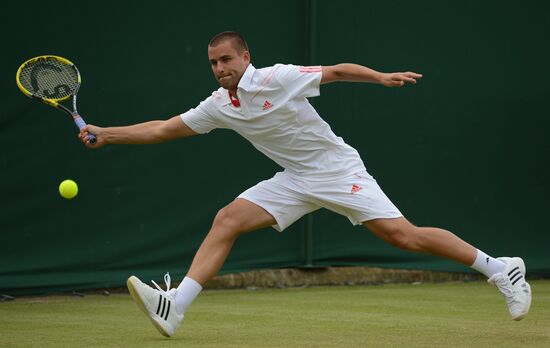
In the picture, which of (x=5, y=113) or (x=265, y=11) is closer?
(x=5, y=113)

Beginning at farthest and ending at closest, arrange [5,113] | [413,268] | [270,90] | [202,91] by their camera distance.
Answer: [413,268] < [202,91] < [5,113] < [270,90]

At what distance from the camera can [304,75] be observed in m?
5.29

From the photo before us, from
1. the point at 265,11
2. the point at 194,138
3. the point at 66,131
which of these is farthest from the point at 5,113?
the point at 265,11

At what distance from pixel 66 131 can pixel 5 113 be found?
42 cm

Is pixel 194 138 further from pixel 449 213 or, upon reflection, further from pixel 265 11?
pixel 449 213

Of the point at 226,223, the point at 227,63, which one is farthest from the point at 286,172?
the point at 227,63

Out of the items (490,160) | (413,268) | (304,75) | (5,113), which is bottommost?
(413,268)

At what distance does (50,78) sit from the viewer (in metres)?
6.02

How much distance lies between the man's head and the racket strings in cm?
106

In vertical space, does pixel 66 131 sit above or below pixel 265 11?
below

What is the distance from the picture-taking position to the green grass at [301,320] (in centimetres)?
520

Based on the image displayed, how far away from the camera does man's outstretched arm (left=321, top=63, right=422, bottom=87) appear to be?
4938mm

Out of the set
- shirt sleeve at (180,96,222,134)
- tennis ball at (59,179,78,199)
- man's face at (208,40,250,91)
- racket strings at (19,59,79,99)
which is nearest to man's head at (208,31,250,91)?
man's face at (208,40,250,91)

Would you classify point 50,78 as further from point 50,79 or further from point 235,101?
point 235,101
